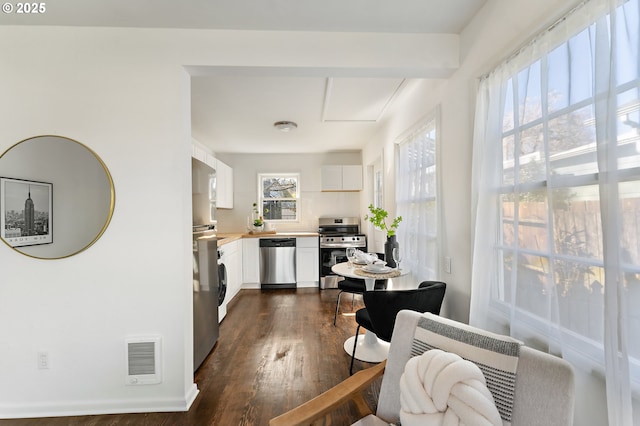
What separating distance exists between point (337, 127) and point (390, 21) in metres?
2.12

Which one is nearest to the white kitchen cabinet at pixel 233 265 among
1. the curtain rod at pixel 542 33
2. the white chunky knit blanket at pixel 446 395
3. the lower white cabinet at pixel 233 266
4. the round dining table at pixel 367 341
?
the lower white cabinet at pixel 233 266

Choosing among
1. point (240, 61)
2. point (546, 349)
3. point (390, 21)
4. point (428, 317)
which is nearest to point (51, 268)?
point (240, 61)

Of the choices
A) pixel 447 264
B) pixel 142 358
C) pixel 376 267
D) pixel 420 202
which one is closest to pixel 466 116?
pixel 420 202

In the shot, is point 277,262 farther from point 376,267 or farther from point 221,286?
point 376,267

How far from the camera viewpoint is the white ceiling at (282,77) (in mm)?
1678

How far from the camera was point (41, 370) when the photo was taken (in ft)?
6.08

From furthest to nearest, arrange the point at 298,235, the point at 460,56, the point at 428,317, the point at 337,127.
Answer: the point at 298,235
the point at 337,127
the point at 460,56
the point at 428,317

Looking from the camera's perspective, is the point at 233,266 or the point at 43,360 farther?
the point at 233,266

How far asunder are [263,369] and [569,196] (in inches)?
90.7

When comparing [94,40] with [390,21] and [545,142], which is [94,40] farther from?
[545,142]

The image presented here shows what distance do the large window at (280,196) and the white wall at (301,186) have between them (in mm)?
103

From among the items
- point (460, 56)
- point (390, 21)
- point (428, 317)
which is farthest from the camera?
point (460, 56)

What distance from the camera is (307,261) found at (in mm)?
4953

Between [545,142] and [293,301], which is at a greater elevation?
[545,142]
